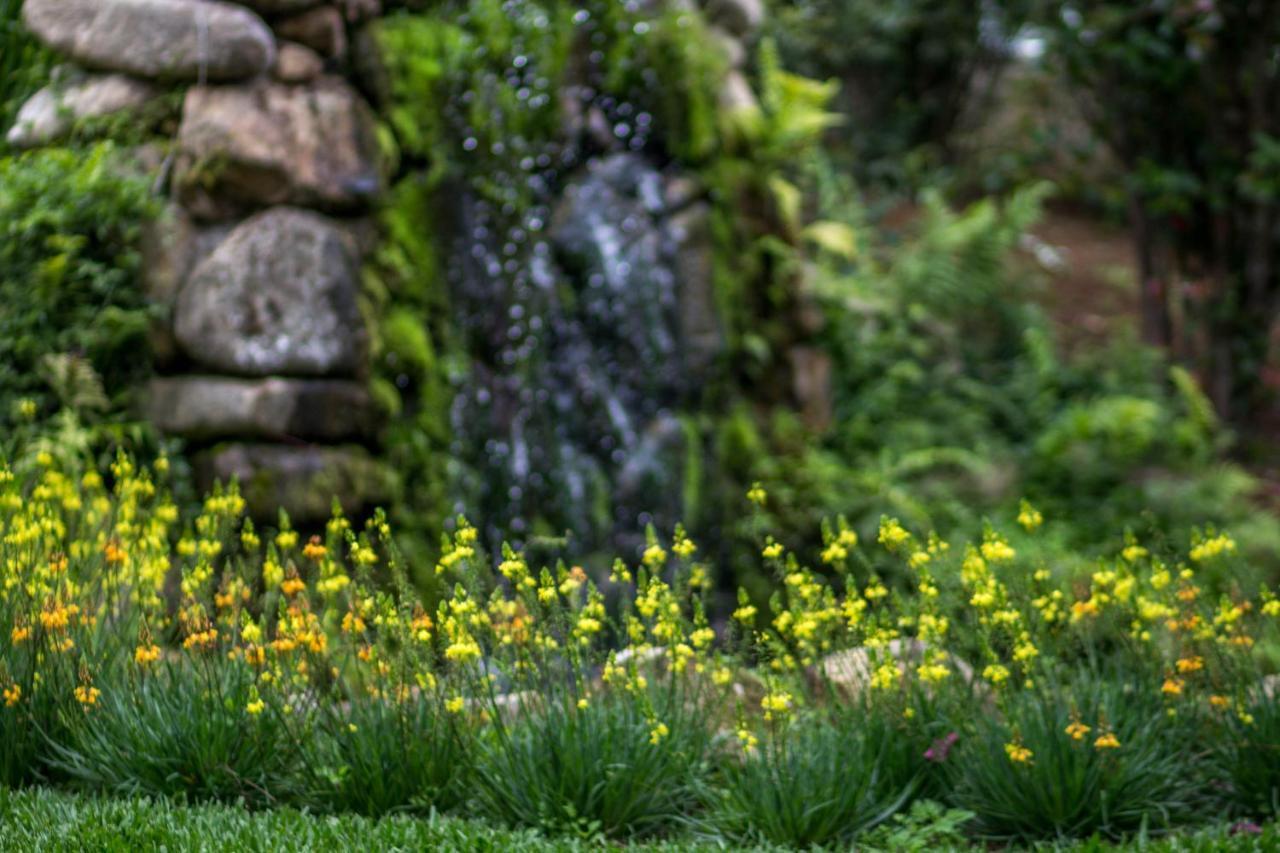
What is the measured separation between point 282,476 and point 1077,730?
4.00m

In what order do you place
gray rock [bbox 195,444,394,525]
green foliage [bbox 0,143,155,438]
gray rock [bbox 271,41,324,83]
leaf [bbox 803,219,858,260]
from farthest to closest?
leaf [bbox 803,219,858,260]
gray rock [bbox 271,41,324,83]
gray rock [bbox 195,444,394,525]
green foliage [bbox 0,143,155,438]

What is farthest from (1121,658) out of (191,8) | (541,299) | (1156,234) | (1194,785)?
(1156,234)

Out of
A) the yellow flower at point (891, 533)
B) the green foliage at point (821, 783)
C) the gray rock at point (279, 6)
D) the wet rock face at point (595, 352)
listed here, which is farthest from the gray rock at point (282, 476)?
the yellow flower at point (891, 533)

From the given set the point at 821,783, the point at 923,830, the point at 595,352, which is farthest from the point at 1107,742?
the point at 595,352

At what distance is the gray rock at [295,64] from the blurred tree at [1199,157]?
550 cm

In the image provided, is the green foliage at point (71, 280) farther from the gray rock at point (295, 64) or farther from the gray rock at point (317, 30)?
the gray rock at point (317, 30)

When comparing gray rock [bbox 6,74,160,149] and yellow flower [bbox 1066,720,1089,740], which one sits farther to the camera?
gray rock [bbox 6,74,160,149]

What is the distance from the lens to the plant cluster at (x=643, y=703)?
13.1 feet

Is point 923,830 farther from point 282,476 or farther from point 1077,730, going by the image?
point 282,476

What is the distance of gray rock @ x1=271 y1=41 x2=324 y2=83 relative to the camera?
7141 mm

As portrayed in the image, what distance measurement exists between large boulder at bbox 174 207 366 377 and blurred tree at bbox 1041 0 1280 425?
18.9 ft

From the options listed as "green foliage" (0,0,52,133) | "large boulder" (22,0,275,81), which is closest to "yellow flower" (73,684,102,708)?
"large boulder" (22,0,275,81)

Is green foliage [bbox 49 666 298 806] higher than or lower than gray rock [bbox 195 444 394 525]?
higher

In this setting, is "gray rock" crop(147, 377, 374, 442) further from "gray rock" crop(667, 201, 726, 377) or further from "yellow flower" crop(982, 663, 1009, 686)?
"yellow flower" crop(982, 663, 1009, 686)
